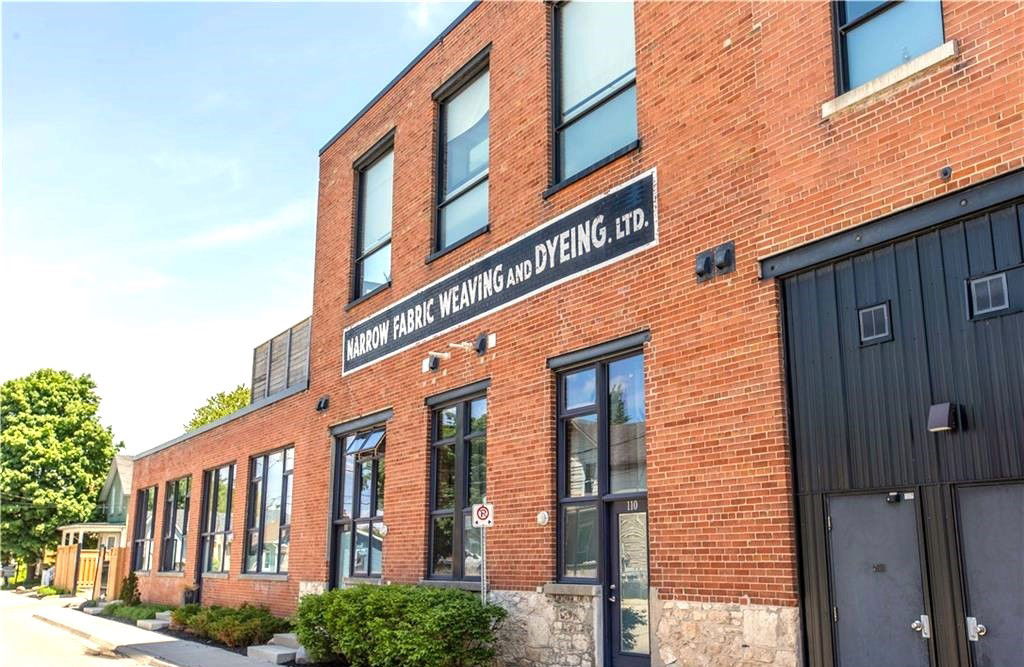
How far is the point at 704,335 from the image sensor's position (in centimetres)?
981

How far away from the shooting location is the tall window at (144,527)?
29.5m

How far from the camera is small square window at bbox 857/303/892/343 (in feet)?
26.6

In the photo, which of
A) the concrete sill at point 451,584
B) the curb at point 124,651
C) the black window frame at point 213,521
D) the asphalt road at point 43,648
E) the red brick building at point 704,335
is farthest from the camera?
the black window frame at point 213,521

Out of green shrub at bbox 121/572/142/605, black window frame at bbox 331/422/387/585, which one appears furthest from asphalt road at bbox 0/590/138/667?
black window frame at bbox 331/422/387/585

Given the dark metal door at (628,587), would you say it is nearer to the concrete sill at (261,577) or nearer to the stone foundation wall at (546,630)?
the stone foundation wall at (546,630)

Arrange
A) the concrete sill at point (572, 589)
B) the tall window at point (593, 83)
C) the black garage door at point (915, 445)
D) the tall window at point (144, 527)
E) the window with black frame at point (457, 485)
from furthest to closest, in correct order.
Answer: the tall window at point (144, 527) < the window with black frame at point (457, 485) < the tall window at point (593, 83) < the concrete sill at point (572, 589) < the black garage door at point (915, 445)

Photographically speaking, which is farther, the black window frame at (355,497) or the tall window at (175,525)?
the tall window at (175,525)

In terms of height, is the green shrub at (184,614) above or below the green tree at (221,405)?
below

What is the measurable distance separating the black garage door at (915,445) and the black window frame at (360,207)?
10.3m

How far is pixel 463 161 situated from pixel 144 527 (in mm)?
21005

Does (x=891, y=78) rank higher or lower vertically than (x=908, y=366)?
higher

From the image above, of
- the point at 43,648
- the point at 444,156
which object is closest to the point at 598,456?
the point at 444,156

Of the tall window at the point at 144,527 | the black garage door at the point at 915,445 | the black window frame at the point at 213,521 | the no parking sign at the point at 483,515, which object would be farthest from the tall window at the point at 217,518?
the black garage door at the point at 915,445

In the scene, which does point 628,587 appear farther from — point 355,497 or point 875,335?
point 355,497
